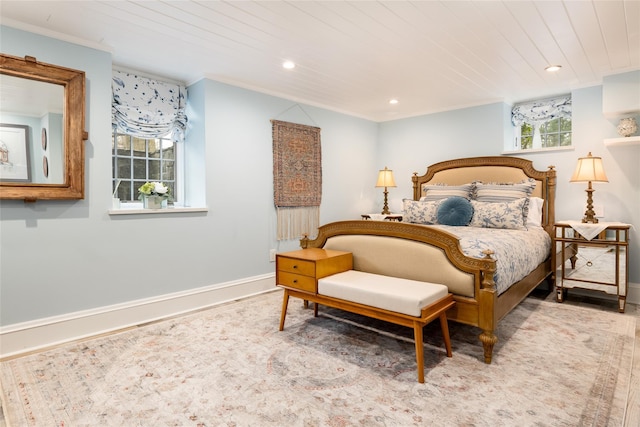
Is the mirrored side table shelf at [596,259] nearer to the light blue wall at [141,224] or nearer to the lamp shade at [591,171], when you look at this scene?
the lamp shade at [591,171]

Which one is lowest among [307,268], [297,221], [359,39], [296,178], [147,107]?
[307,268]

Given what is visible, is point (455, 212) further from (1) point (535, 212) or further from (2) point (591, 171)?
(2) point (591, 171)

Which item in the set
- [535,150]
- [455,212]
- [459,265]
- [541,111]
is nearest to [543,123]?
[541,111]

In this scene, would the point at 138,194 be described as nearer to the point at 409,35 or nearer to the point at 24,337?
the point at 24,337

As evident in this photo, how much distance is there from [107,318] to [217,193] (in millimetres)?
1475

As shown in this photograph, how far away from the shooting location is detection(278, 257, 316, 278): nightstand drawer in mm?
2613

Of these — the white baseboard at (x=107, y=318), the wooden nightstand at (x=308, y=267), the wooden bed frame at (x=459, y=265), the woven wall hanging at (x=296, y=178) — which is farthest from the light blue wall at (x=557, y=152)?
the white baseboard at (x=107, y=318)

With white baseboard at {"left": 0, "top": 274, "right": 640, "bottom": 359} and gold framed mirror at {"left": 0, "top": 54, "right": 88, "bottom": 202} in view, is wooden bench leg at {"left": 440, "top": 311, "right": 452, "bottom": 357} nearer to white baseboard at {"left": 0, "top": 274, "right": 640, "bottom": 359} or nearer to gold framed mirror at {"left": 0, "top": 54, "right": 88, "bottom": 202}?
white baseboard at {"left": 0, "top": 274, "right": 640, "bottom": 359}

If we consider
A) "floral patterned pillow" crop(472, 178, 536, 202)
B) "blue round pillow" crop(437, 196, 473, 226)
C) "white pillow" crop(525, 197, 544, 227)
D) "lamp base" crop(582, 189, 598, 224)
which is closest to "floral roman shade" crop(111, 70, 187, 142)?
"blue round pillow" crop(437, 196, 473, 226)

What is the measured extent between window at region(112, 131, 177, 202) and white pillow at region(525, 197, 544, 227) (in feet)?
12.8

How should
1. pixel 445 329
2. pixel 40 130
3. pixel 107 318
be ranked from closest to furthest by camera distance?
pixel 445 329 → pixel 40 130 → pixel 107 318

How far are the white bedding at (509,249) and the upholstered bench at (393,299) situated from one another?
15.6 inches

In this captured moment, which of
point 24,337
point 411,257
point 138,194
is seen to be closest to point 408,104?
point 411,257

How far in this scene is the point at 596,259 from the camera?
3396 millimetres
